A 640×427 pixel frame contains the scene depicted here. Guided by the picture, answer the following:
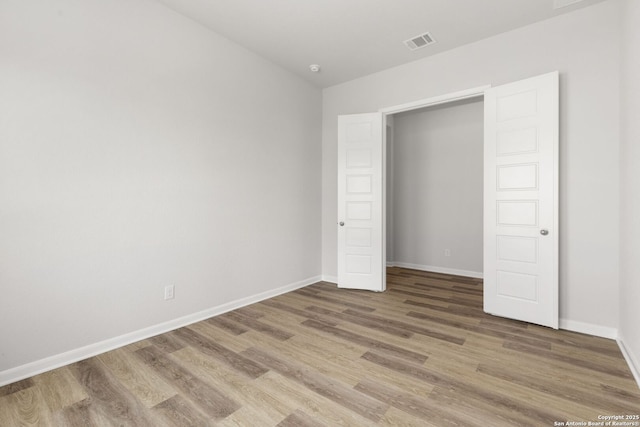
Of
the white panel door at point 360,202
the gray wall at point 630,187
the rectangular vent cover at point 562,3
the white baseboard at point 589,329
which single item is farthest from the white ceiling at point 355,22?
the white baseboard at point 589,329

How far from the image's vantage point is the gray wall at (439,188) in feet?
16.1

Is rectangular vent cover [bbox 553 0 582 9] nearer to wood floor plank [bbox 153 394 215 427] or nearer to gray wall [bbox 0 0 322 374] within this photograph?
gray wall [bbox 0 0 322 374]

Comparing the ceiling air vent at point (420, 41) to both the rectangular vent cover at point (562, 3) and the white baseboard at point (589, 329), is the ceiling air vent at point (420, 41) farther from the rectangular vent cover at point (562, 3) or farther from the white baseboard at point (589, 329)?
the white baseboard at point (589, 329)

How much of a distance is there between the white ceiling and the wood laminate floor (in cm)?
294

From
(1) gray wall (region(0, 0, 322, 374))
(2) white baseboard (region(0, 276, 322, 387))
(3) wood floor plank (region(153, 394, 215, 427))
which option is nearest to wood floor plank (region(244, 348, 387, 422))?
(3) wood floor plank (region(153, 394, 215, 427))

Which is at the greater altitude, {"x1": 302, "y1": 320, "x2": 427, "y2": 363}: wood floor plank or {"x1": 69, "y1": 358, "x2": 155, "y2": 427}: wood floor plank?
{"x1": 302, "y1": 320, "x2": 427, "y2": 363}: wood floor plank

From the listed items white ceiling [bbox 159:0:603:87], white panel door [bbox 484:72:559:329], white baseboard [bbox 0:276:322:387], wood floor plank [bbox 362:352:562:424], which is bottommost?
wood floor plank [bbox 362:352:562:424]

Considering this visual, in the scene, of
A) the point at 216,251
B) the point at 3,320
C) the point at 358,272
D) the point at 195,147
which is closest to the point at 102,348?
the point at 3,320

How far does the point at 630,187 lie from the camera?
2.15m

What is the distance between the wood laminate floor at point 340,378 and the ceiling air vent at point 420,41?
116 inches

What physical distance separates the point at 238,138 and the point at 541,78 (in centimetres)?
305

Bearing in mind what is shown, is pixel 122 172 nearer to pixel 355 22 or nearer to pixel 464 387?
pixel 355 22

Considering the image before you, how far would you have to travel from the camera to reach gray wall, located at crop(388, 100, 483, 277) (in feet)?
16.1

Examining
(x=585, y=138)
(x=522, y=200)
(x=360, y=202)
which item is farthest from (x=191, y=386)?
(x=585, y=138)
